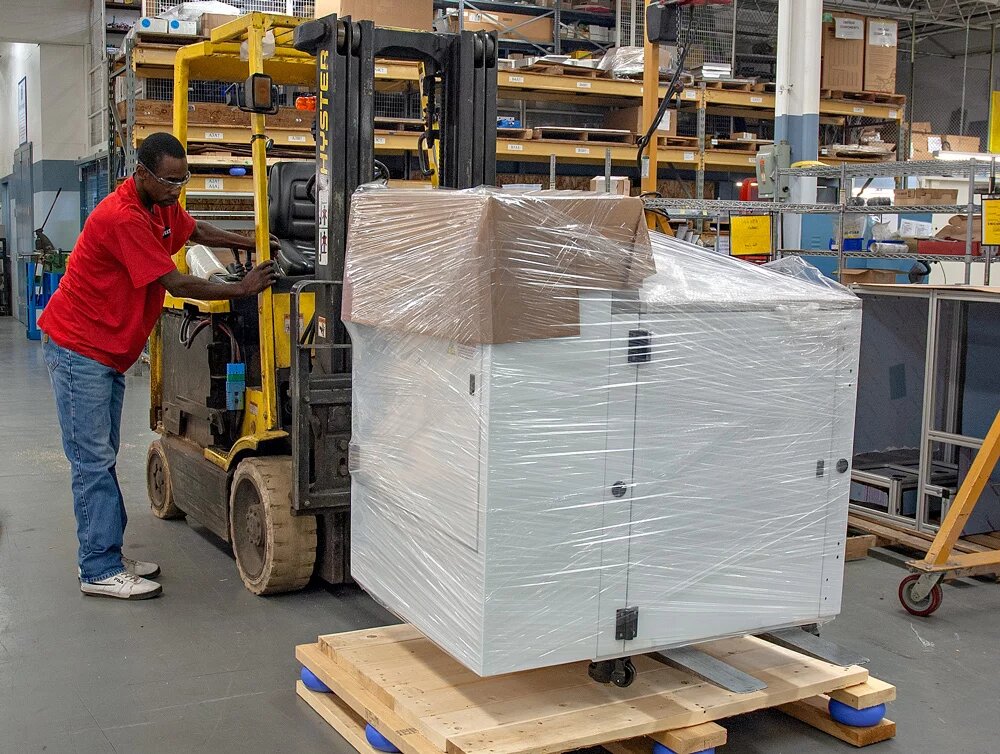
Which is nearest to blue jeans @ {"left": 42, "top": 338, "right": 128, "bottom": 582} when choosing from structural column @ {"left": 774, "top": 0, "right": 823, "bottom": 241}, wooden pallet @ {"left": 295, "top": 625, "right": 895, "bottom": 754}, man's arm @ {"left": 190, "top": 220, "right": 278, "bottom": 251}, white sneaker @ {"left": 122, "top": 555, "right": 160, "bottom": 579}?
white sneaker @ {"left": 122, "top": 555, "right": 160, "bottom": 579}

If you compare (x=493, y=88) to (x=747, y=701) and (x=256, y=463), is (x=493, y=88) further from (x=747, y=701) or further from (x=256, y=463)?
(x=747, y=701)

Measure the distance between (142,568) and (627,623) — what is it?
2.70 metres

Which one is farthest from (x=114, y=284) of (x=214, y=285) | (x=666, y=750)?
(x=666, y=750)

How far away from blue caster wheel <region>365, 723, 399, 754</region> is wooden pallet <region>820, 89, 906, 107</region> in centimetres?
1077

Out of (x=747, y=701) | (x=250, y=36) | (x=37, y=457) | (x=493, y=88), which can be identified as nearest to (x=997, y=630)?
(x=747, y=701)

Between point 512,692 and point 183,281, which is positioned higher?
point 183,281

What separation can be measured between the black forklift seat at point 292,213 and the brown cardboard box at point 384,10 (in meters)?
2.31

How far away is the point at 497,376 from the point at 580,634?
2.44 feet

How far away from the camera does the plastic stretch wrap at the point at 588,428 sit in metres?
2.73

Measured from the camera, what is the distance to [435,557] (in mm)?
2984

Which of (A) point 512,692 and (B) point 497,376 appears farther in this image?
(A) point 512,692

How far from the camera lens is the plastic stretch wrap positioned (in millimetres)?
2732

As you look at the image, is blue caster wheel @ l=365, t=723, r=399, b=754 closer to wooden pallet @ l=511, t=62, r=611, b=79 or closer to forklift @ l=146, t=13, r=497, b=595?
forklift @ l=146, t=13, r=497, b=595

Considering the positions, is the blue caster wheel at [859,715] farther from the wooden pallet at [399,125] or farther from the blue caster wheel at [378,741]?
the wooden pallet at [399,125]
